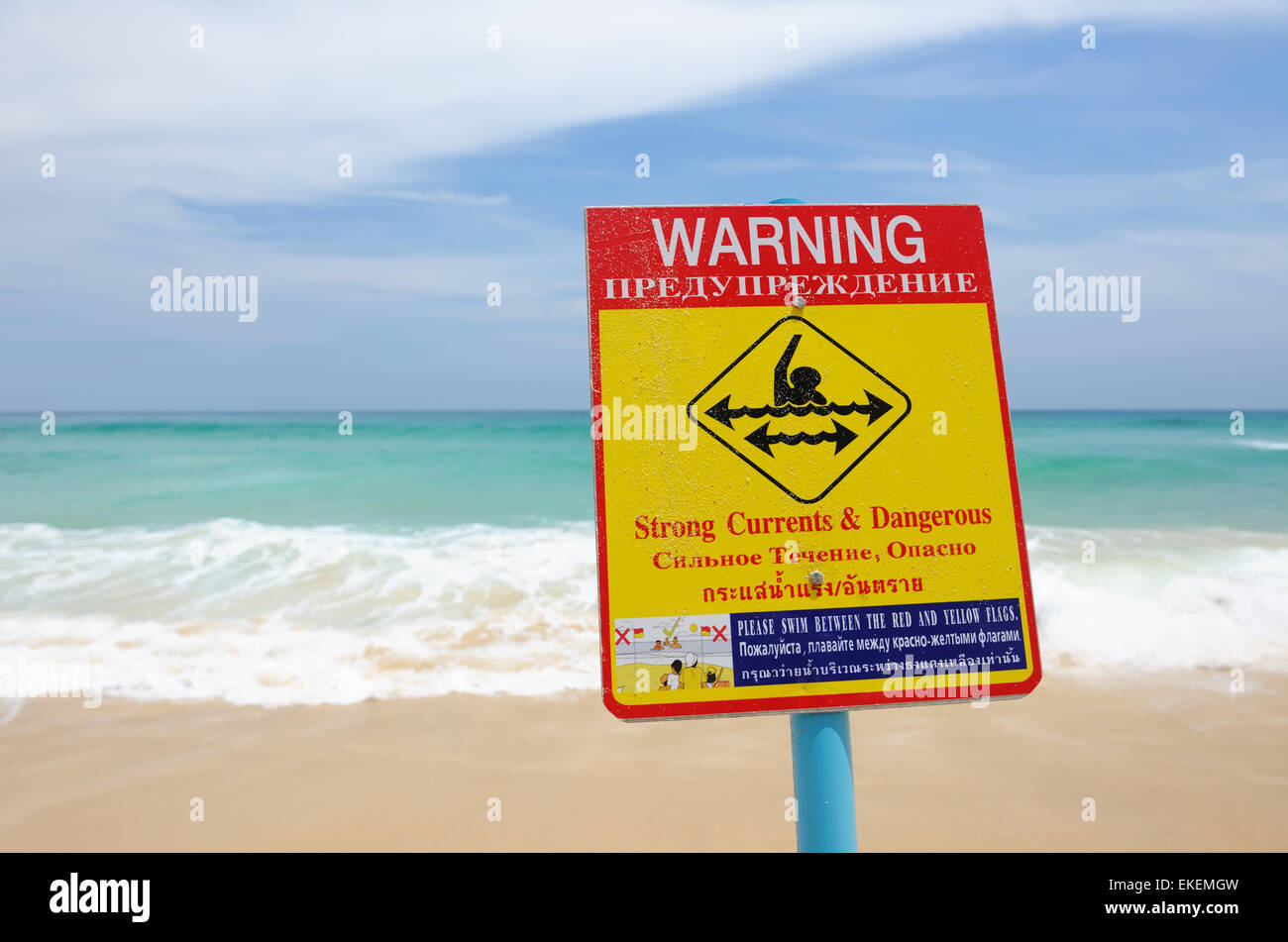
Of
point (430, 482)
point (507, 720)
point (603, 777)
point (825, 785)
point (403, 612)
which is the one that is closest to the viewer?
point (825, 785)

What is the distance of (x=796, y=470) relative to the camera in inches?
50.9

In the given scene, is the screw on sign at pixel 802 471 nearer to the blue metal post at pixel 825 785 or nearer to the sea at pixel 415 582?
the blue metal post at pixel 825 785

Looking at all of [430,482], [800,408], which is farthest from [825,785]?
[430,482]

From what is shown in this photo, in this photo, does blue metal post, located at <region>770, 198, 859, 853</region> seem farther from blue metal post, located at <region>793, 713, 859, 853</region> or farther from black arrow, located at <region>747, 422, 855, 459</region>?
black arrow, located at <region>747, 422, 855, 459</region>

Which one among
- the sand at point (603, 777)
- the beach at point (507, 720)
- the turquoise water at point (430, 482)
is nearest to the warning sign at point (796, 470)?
the beach at point (507, 720)


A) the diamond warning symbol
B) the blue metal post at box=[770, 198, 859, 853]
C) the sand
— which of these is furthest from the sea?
the diamond warning symbol

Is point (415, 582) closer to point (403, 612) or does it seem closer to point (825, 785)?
point (403, 612)

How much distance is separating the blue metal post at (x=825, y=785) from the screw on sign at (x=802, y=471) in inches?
2.2

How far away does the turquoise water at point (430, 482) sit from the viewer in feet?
43.8

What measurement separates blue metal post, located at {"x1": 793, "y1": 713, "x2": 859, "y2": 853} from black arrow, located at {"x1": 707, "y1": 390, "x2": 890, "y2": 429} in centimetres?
47

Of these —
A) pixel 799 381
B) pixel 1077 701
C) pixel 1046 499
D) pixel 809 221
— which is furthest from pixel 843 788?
pixel 1046 499

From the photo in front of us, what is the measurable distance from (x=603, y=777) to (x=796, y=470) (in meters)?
3.52

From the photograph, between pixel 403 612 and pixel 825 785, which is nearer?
pixel 825 785

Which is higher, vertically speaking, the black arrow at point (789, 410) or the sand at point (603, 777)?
the black arrow at point (789, 410)
